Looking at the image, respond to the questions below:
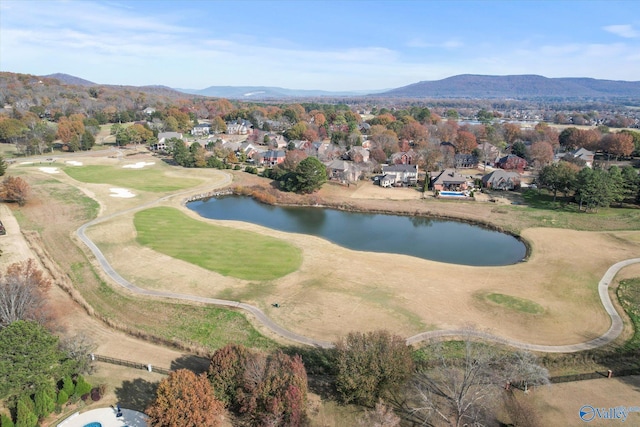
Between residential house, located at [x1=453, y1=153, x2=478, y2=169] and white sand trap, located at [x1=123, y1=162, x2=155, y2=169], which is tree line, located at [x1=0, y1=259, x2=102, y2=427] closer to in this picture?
white sand trap, located at [x1=123, y1=162, x2=155, y2=169]

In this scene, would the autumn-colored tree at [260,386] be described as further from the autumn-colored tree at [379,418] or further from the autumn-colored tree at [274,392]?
the autumn-colored tree at [379,418]

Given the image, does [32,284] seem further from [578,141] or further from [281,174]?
[578,141]

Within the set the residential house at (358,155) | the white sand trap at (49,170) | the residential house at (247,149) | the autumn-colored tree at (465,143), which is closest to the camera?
the white sand trap at (49,170)

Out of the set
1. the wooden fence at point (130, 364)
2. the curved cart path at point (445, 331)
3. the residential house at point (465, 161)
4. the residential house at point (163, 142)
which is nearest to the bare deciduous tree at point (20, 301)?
the wooden fence at point (130, 364)

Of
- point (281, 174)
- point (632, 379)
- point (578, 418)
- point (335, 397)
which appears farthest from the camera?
point (281, 174)

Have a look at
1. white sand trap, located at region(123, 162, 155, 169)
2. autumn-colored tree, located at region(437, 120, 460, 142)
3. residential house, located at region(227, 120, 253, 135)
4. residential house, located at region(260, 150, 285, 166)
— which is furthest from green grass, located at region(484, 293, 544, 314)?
residential house, located at region(227, 120, 253, 135)

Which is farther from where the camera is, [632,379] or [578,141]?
[578,141]

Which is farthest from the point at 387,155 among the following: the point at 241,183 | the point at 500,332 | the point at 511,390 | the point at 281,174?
the point at 511,390
